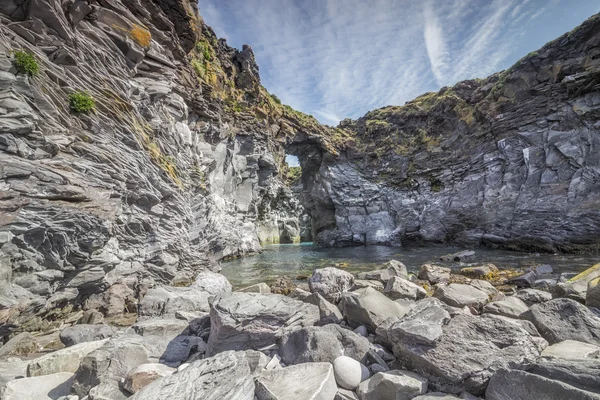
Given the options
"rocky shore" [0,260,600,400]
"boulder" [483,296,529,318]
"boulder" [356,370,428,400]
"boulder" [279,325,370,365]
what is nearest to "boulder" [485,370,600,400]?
"rocky shore" [0,260,600,400]

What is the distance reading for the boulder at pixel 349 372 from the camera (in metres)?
3.79

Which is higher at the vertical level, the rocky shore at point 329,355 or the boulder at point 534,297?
the rocky shore at point 329,355

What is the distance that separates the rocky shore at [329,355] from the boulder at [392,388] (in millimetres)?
15

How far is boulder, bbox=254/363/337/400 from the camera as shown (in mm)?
3328

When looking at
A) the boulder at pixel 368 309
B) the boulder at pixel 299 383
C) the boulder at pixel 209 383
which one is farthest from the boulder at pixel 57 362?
the boulder at pixel 368 309

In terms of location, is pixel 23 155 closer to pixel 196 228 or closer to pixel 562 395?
pixel 196 228

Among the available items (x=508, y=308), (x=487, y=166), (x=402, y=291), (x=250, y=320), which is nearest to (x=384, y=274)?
(x=402, y=291)

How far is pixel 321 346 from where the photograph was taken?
14.5 feet

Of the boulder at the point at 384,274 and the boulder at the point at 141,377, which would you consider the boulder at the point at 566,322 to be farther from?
the boulder at the point at 141,377

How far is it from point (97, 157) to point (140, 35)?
908 cm

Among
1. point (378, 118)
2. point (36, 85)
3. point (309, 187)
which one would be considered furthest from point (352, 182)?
point (36, 85)

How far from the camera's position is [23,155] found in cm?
681

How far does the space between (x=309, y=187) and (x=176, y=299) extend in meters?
41.0

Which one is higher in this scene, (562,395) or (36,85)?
(36,85)
